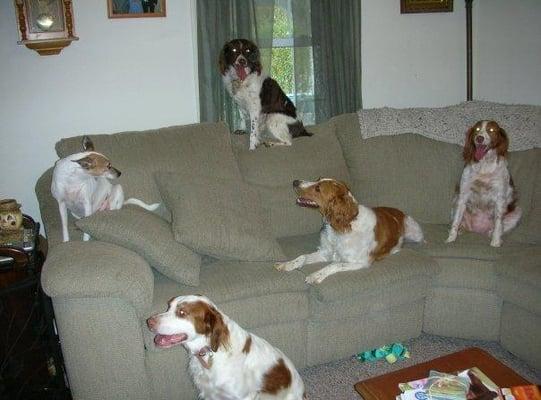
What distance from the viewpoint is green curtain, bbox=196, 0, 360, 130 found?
3445 millimetres

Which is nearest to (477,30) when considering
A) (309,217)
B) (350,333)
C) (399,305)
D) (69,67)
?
(309,217)

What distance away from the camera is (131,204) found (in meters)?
2.60

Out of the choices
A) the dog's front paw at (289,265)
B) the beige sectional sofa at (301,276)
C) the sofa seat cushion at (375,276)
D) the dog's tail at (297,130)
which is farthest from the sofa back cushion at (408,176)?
the dog's front paw at (289,265)

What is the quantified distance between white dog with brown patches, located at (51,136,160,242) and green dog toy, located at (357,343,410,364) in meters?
1.62

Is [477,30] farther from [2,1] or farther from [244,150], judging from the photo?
[2,1]

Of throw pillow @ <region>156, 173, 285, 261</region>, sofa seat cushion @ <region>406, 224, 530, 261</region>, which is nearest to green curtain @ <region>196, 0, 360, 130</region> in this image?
throw pillow @ <region>156, 173, 285, 261</region>

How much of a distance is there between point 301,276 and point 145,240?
0.81 metres

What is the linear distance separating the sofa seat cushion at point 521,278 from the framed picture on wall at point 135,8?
2.78 m

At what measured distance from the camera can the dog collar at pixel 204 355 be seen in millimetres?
1805

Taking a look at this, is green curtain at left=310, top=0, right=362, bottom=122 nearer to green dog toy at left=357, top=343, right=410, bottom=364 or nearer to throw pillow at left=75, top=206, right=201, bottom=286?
green dog toy at left=357, top=343, right=410, bottom=364

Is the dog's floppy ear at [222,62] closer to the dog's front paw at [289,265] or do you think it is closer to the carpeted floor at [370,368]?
the dog's front paw at [289,265]

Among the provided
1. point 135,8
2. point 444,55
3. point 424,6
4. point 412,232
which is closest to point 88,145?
point 135,8

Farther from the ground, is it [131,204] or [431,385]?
[131,204]

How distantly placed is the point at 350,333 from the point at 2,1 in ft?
9.74
